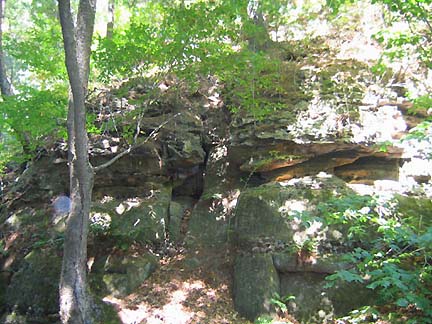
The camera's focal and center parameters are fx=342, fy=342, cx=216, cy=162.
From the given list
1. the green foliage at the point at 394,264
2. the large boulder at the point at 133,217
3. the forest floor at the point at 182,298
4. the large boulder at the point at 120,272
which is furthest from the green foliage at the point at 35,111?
the green foliage at the point at 394,264

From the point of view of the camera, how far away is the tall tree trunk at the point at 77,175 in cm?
531

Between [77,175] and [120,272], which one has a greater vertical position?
[77,175]

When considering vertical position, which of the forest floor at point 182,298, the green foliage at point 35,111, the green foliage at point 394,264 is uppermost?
the green foliage at point 35,111

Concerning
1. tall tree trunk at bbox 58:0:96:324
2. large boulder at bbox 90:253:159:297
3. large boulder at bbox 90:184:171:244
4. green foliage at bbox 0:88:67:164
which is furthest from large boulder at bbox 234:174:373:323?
green foliage at bbox 0:88:67:164

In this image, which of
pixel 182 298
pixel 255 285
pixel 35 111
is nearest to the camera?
pixel 255 285

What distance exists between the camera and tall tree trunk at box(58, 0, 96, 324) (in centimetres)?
531

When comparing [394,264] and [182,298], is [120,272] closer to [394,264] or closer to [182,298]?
[182,298]

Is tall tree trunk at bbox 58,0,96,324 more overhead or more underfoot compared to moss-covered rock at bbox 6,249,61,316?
more overhead

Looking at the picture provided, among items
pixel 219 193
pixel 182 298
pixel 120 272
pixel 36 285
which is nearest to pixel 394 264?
pixel 182 298

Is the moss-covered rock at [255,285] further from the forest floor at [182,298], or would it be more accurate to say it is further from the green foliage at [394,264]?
the green foliage at [394,264]

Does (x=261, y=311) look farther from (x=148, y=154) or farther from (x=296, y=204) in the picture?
(x=148, y=154)

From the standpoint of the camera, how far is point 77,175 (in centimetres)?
575

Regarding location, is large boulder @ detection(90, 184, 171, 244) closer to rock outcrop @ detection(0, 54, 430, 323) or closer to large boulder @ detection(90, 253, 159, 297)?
rock outcrop @ detection(0, 54, 430, 323)

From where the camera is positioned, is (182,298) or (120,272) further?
(120,272)
